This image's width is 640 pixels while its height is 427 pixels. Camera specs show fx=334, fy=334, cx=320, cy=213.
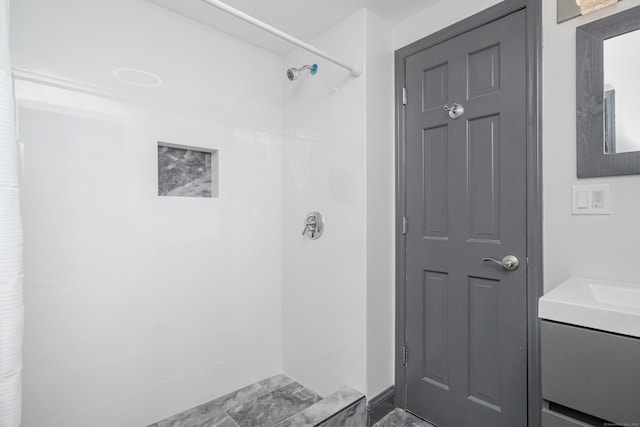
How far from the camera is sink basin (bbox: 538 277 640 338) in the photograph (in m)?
0.91

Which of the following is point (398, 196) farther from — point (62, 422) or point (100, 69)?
point (62, 422)

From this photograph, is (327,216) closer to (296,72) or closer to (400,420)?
(296,72)

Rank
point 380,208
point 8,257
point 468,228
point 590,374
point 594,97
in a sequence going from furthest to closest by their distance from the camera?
1. point 380,208
2. point 468,228
3. point 594,97
4. point 8,257
5. point 590,374

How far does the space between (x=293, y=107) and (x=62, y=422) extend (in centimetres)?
212

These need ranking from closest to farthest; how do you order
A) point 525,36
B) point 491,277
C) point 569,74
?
point 569,74
point 525,36
point 491,277

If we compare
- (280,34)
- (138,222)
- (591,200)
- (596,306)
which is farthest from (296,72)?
(596,306)

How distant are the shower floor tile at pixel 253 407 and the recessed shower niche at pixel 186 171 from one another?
1.26 meters

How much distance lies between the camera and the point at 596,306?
959 millimetres

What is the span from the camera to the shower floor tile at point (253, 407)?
1844mm

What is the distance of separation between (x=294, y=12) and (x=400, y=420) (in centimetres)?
238

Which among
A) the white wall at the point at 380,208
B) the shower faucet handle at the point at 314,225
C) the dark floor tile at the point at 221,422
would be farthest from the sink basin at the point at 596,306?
the dark floor tile at the point at 221,422

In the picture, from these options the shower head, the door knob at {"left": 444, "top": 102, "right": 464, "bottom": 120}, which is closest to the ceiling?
the shower head

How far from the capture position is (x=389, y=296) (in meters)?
2.00

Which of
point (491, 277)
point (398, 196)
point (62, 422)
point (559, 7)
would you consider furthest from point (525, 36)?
point (62, 422)
